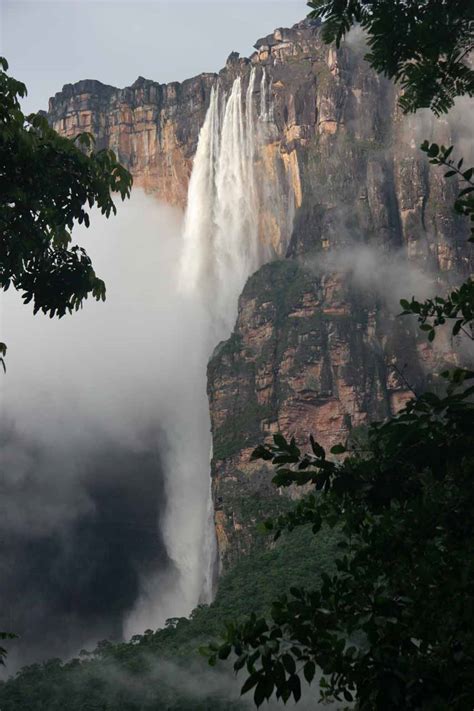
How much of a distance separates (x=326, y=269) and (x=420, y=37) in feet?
207

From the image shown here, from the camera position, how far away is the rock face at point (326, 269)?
66.4m

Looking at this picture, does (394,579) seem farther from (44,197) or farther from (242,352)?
(242,352)

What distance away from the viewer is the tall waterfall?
80562 millimetres

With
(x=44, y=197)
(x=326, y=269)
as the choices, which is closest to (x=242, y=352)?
(x=326, y=269)

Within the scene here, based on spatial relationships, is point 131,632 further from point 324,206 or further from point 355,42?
point 355,42

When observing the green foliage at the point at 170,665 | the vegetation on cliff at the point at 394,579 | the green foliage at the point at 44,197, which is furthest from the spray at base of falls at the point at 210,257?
the vegetation on cliff at the point at 394,579

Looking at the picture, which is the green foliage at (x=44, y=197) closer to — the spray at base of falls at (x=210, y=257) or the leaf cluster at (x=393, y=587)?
the leaf cluster at (x=393, y=587)

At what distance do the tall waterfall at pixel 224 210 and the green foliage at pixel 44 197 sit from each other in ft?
226

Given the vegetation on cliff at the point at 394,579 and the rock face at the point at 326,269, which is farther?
the rock face at the point at 326,269

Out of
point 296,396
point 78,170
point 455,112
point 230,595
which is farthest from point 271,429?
point 78,170

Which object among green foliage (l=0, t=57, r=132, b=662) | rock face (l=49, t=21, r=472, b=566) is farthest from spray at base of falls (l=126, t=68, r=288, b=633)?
green foliage (l=0, t=57, r=132, b=662)

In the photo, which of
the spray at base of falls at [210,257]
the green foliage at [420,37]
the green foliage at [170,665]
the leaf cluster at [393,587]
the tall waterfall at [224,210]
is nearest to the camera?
the leaf cluster at [393,587]

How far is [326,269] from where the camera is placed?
2758 inches

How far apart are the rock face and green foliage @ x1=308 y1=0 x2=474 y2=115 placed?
56.0 metres
